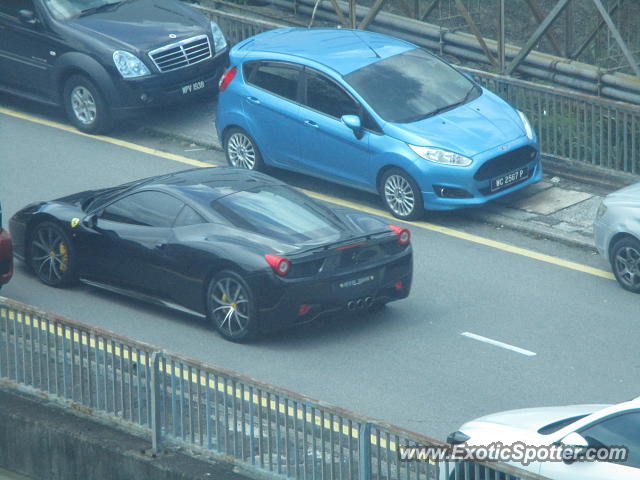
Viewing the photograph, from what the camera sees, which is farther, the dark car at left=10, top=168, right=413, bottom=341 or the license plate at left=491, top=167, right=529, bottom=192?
the license plate at left=491, top=167, right=529, bottom=192

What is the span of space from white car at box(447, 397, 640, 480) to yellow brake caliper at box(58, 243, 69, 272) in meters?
5.77

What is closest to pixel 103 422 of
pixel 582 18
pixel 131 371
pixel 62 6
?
pixel 131 371

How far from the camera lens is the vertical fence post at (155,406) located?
856 cm

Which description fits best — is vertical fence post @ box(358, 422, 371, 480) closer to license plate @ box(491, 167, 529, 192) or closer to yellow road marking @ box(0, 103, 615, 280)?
yellow road marking @ box(0, 103, 615, 280)

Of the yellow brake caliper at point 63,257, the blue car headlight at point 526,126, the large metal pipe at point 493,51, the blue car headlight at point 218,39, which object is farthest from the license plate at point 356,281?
the large metal pipe at point 493,51

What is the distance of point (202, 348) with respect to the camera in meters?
11.8

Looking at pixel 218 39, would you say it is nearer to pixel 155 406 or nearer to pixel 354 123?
pixel 354 123

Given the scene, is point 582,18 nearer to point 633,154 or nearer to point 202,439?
point 633,154

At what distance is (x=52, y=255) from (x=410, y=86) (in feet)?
16.0

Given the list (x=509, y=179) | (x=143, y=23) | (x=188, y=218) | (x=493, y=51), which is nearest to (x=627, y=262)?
(x=509, y=179)

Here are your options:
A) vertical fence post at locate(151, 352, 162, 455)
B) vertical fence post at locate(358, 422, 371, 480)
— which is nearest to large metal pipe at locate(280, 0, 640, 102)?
vertical fence post at locate(151, 352, 162, 455)

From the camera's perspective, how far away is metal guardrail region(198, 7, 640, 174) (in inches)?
620

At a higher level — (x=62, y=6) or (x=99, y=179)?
(x=62, y=6)

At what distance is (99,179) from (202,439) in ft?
27.2
